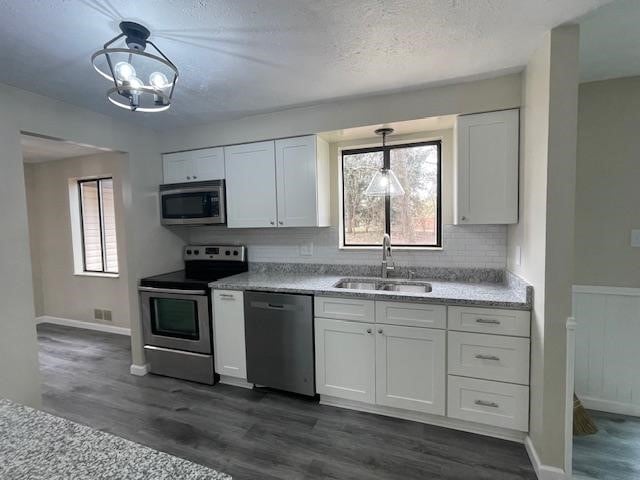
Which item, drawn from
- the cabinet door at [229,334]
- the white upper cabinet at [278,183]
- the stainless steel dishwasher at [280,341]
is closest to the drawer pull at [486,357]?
the stainless steel dishwasher at [280,341]

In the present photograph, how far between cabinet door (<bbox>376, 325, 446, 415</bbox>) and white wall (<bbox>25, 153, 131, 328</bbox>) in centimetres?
352

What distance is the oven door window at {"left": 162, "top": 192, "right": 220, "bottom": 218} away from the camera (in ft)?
9.86

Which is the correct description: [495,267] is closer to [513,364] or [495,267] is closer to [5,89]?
[513,364]

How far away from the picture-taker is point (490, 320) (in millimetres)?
1975

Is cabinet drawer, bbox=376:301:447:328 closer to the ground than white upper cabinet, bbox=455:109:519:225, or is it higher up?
closer to the ground

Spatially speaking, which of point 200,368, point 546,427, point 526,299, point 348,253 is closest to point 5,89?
point 200,368

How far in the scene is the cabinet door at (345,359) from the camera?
2.28 meters

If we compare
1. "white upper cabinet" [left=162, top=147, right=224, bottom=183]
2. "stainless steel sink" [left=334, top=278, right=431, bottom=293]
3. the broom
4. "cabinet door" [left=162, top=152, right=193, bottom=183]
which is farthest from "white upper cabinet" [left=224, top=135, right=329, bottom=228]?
the broom

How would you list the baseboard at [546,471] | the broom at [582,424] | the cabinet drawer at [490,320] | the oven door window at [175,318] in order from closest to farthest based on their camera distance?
the baseboard at [546,471] < the cabinet drawer at [490,320] < the broom at [582,424] < the oven door window at [175,318]

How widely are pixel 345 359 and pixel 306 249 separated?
3.83 feet

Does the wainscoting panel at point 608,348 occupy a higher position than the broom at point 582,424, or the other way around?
the wainscoting panel at point 608,348

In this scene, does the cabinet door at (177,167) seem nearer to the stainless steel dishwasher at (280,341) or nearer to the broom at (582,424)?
the stainless steel dishwasher at (280,341)

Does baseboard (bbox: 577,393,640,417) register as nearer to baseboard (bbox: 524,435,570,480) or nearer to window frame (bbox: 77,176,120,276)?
baseboard (bbox: 524,435,570,480)

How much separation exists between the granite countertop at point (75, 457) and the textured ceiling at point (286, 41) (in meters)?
1.63
